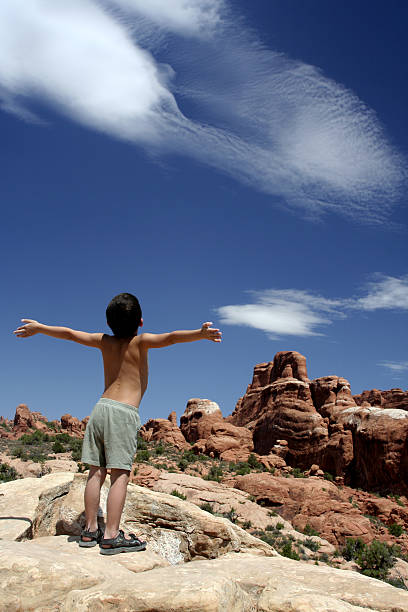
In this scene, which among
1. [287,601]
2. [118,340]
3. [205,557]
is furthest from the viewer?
[205,557]

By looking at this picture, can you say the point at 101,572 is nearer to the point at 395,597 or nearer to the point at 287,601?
the point at 287,601

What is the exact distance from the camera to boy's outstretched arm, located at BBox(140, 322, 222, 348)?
469cm

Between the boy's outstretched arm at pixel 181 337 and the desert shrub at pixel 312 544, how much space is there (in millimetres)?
21568

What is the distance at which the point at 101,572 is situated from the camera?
369 centimetres

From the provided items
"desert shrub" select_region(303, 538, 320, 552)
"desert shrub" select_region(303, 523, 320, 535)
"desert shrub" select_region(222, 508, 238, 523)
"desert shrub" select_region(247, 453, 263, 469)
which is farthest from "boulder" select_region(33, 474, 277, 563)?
"desert shrub" select_region(247, 453, 263, 469)

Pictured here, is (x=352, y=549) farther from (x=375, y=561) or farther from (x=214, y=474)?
(x=214, y=474)

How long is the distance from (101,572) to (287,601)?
1.42 m

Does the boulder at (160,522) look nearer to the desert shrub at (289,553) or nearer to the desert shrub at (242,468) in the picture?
the desert shrub at (289,553)

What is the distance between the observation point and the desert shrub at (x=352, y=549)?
23.2 m

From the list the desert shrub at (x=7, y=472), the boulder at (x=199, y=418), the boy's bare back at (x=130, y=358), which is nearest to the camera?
the boy's bare back at (x=130, y=358)

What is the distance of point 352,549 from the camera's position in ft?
77.4

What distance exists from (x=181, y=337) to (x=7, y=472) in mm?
29014

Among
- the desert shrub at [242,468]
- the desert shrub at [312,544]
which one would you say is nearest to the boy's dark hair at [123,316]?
the desert shrub at [312,544]

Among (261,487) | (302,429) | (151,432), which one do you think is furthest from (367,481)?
(151,432)
